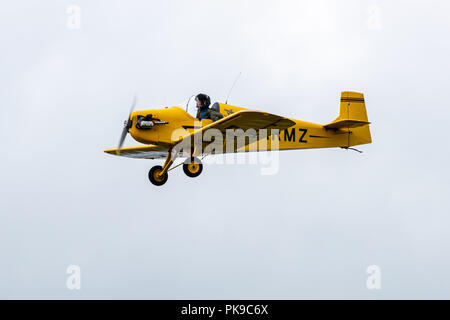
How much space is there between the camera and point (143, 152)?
2172cm

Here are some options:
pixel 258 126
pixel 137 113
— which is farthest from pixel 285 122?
pixel 137 113

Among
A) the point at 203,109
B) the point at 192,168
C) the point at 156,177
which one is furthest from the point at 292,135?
the point at 156,177

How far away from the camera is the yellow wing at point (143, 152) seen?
21188 mm

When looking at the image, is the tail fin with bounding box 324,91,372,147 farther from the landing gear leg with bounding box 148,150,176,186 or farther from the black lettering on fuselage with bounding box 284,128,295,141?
the landing gear leg with bounding box 148,150,176,186

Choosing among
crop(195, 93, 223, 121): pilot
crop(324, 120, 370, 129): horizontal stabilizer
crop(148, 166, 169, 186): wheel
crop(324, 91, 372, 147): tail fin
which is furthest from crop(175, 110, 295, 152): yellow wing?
crop(324, 91, 372, 147): tail fin

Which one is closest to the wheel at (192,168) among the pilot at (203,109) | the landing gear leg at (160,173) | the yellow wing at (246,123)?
the landing gear leg at (160,173)

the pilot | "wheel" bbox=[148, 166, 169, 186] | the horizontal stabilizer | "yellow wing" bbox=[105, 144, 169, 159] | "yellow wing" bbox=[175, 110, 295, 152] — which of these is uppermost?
the pilot

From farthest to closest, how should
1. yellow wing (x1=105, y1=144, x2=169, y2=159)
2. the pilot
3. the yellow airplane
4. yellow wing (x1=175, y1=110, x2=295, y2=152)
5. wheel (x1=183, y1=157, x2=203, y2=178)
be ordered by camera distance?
yellow wing (x1=105, y1=144, x2=169, y2=159) < wheel (x1=183, y1=157, x2=203, y2=178) < the pilot < the yellow airplane < yellow wing (x1=175, y1=110, x2=295, y2=152)

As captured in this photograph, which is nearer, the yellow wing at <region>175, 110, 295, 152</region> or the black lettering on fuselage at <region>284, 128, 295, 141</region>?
the yellow wing at <region>175, 110, 295, 152</region>

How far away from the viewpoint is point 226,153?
67.1ft

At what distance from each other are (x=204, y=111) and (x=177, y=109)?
0.73 m

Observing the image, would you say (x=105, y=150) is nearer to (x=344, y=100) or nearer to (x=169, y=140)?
(x=169, y=140)

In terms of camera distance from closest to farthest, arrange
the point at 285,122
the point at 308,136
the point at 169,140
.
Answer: the point at 285,122
the point at 169,140
the point at 308,136

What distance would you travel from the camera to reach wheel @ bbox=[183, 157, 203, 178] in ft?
65.4
